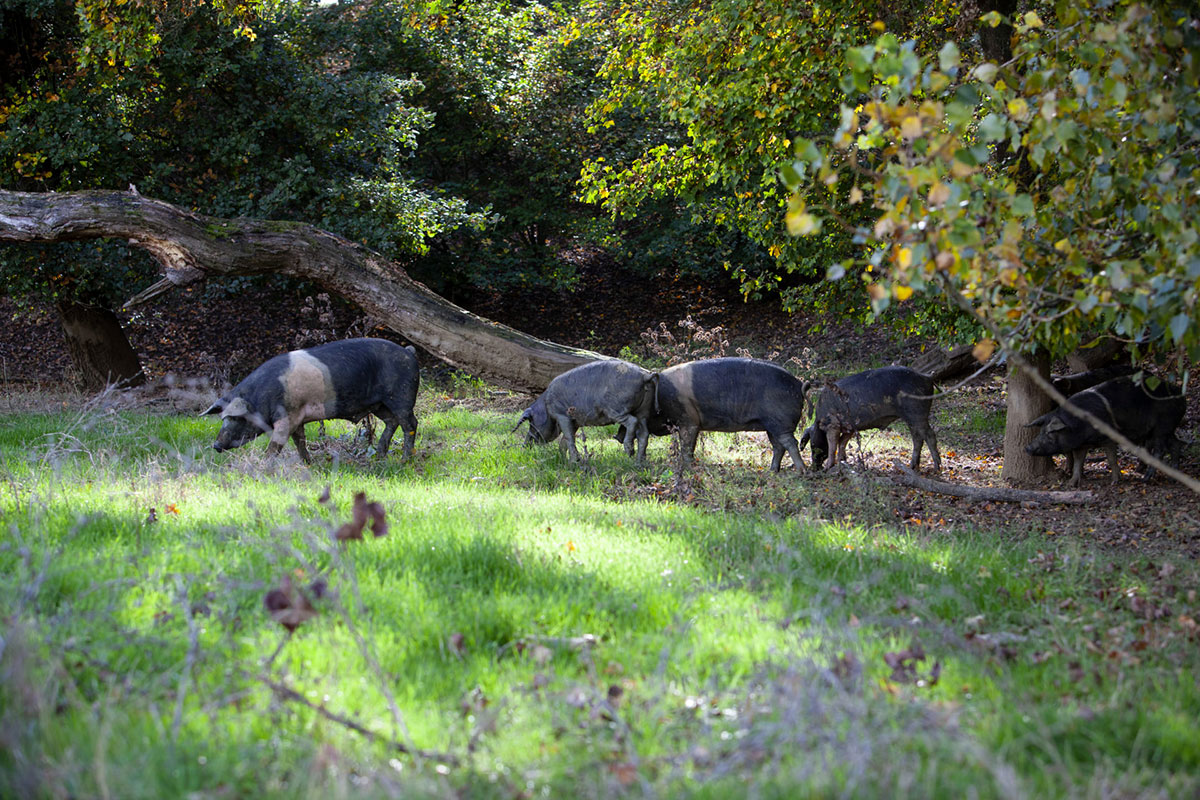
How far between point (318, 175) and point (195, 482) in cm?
873

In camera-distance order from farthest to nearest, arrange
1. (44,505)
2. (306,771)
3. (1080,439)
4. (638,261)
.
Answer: (638,261) → (1080,439) → (44,505) → (306,771)

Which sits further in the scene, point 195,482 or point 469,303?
point 469,303

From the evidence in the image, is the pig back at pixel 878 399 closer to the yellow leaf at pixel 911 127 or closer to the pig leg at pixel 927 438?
the pig leg at pixel 927 438

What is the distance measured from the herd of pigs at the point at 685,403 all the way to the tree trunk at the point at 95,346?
690 cm

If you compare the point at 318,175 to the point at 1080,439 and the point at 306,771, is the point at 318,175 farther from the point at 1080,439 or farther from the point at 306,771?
the point at 306,771

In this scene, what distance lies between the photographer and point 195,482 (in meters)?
6.93

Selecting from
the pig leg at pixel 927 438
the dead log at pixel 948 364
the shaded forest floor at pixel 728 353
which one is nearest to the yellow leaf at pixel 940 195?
the shaded forest floor at pixel 728 353

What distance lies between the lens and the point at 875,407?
9.76 meters

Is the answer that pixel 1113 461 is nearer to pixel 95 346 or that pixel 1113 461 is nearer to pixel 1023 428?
pixel 1023 428

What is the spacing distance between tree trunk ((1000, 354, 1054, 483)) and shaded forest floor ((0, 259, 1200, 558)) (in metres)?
0.25

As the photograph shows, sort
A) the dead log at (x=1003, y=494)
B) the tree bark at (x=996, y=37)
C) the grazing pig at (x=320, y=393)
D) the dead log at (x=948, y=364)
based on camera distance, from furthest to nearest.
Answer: the dead log at (x=948, y=364), the grazing pig at (x=320, y=393), the tree bark at (x=996, y=37), the dead log at (x=1003, y=494)

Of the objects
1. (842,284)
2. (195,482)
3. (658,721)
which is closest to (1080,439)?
(842,284)

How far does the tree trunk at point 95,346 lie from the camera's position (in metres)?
14.7

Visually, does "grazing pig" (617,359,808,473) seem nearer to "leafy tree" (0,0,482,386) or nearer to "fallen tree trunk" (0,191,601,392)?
"fallen tree trunk" (0,191,601,392)
